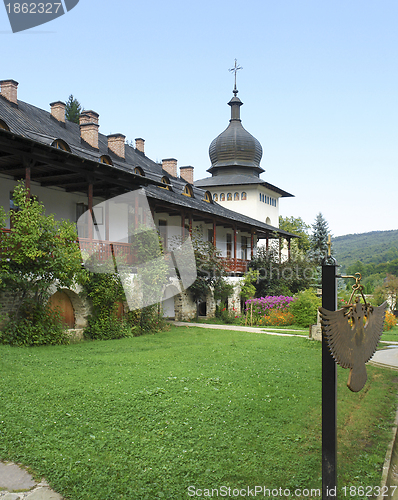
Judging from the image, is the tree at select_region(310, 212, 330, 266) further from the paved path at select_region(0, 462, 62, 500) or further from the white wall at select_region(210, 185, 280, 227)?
the paved path at select_region(0, 462, 62, 500)

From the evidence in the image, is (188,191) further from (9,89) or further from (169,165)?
(9,89)

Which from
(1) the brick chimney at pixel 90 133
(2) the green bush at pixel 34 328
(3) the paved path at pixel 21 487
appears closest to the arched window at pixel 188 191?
(1) the brick chimney at pixel 90 133

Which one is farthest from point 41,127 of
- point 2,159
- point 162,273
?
point 162,273

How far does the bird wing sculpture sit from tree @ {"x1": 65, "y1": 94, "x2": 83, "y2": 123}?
4087 cm

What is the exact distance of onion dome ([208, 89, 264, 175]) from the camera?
122ft

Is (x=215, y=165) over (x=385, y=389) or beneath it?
over

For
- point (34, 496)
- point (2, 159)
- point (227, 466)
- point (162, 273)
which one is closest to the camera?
point (34, 496)

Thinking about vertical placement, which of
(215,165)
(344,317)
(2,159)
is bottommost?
(344,317)

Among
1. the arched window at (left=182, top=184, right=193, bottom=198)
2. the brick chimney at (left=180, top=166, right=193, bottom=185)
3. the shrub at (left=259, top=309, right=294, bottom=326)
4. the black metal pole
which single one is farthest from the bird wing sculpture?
the brick chimney at (left=180, top=166, right=193, bottom=185)

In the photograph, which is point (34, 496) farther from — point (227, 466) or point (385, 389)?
point (385, 389)

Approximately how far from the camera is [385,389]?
8117 millimetres

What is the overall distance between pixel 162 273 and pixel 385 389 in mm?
8515

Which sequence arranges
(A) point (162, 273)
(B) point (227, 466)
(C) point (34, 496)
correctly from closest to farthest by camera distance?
(C) point (34, 496) < (B) point (227, 466) < (A) point (162, 273)

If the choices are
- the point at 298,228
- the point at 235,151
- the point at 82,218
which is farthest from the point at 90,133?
the point at 298,228
